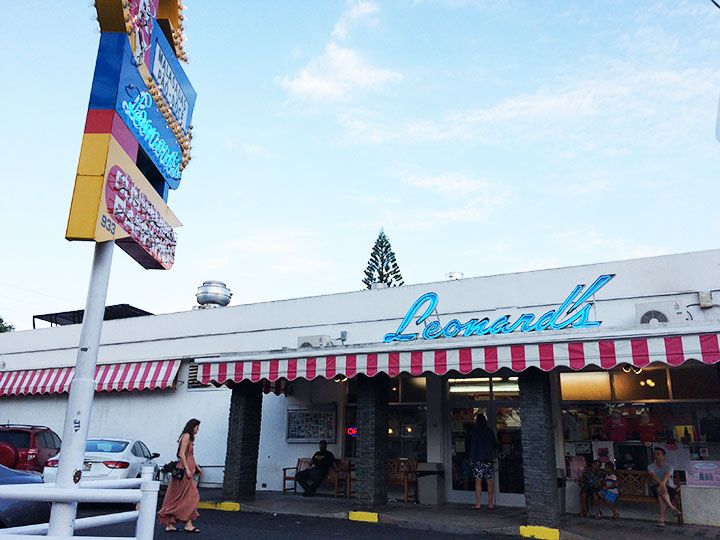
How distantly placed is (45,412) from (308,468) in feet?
34.8

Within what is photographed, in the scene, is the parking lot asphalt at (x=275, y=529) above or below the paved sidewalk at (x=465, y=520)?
below

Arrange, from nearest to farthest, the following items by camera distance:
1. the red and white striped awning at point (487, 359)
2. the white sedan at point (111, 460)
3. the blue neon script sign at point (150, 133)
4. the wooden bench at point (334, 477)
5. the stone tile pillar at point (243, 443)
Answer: the blue neon script sign at point (150, 133)
the red and white striped awning at point (487, 359)
the white sedan at point (111, 460)
the stone tile pillar at point (243, 443)
the wooden bench at point (334, 477)

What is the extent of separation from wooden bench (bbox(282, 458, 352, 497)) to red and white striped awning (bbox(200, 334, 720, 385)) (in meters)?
3.56

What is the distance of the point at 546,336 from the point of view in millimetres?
9875

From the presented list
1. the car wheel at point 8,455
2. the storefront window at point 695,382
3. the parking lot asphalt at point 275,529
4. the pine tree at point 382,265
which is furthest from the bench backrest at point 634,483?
the pine tree at point 382,265

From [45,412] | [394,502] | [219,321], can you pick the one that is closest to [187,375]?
[219,321]

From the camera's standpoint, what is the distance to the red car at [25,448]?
11680 mm

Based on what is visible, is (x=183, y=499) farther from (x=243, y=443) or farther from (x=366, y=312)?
(x=366, y=312)

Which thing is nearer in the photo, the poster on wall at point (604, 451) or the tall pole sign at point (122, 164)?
the tall pole sign at point (122, 164)

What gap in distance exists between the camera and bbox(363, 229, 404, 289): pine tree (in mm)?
48344

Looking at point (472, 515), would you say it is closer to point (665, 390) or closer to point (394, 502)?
point (394, 502)

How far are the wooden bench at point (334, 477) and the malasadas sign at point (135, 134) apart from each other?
10.2 m

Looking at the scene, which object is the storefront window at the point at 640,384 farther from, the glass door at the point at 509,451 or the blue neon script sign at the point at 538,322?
the glass door at the point at 509,451

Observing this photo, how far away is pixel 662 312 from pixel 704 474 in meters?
3.08
